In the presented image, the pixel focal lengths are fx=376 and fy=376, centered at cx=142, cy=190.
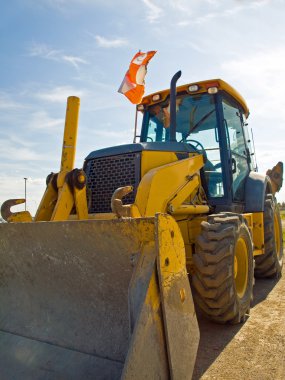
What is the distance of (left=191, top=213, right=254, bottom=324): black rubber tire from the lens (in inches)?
136

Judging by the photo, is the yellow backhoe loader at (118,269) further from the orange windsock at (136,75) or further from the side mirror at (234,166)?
the orange windsock at (136,75)

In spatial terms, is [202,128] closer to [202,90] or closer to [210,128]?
[210,128]

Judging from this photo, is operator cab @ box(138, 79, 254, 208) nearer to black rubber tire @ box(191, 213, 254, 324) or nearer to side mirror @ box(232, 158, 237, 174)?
side mirror @ box(232, 158, 237, 174)

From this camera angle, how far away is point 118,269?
2633 mm

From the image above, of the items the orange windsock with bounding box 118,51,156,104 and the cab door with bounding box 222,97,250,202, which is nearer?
the cab door with bounding box 222,97,250,202

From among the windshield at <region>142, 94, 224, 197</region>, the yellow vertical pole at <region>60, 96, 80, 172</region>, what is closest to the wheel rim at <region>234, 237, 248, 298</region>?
the windshield at <region>142, 94, 224, 197</region>

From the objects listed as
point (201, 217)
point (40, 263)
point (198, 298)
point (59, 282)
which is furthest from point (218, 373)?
point (201, 217)

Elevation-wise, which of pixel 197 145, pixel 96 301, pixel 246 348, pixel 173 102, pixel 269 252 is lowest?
pixel 246 348

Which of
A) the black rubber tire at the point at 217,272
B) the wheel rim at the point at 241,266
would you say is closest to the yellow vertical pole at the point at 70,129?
the black rubber tire at the point at 217,272

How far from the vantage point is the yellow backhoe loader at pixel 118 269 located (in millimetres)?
2363

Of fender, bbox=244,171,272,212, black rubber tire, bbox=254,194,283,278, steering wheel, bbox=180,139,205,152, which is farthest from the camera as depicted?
black rubber tire, bbox=254,194,283,278

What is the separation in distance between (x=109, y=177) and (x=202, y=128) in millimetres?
1842

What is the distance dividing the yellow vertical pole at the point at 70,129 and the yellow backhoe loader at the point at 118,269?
11 millimetres

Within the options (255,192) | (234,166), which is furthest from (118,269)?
(255,192)
